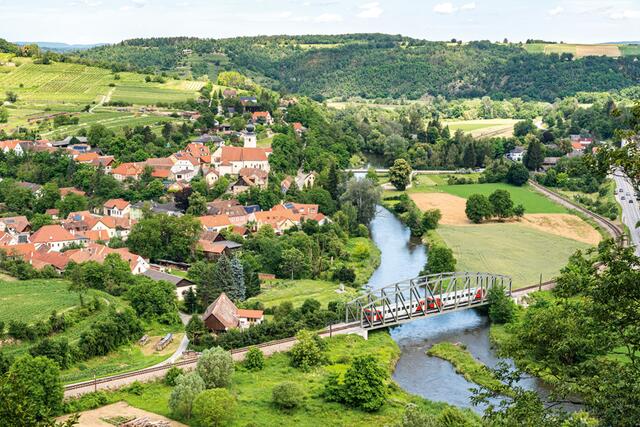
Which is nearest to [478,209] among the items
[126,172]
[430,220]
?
[430,220]

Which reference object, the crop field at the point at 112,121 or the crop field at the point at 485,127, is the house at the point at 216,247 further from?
the crop field at the point at 485,127

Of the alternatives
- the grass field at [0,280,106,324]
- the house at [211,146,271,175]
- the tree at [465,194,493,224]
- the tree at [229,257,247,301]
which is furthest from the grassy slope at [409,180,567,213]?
the grass field at [0,280,106,324]

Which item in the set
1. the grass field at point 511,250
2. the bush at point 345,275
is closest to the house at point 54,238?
the bush at point 345,275

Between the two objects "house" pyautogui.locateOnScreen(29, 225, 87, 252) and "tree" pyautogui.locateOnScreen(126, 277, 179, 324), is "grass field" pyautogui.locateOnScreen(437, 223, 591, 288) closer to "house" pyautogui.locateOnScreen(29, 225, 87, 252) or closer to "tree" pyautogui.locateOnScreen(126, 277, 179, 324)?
"tree" pyautogui.locateOnScreen(126, 277, 179, 324)

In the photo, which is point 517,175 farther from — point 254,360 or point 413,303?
point 254,360

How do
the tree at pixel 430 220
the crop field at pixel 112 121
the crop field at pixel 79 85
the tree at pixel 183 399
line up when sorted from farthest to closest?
the crop field at pixel 79 85, the crop field at pixel 112 121, the tree at pixel 430 220, the tree at pixel 183 399

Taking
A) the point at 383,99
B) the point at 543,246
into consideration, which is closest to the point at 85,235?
the point at 543,246
